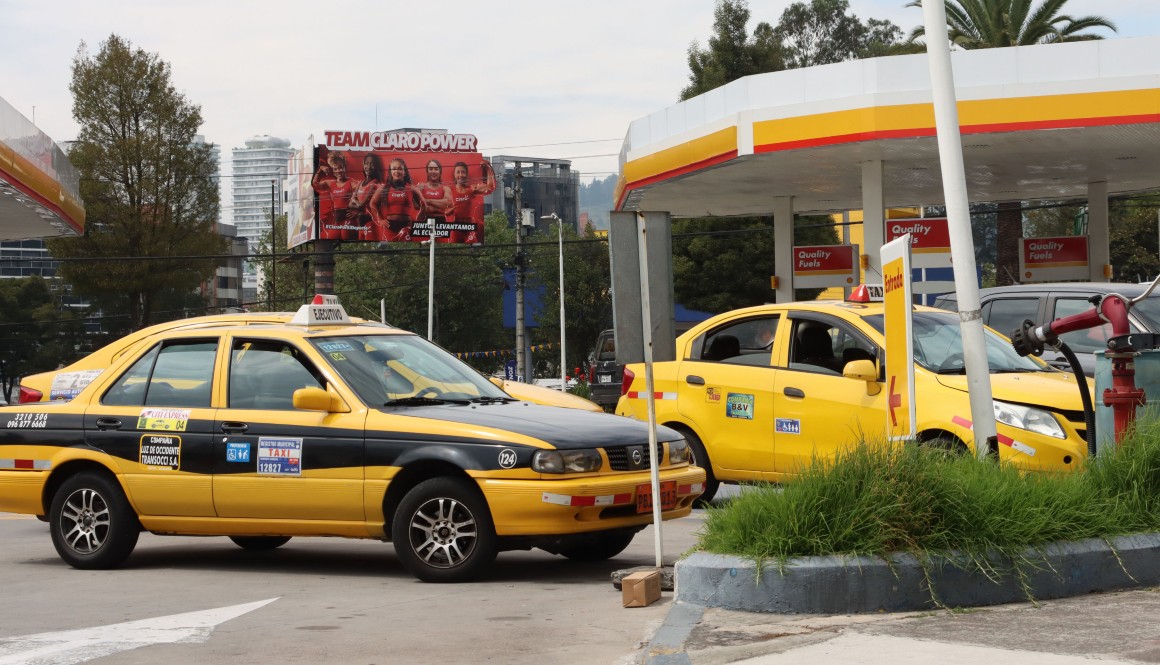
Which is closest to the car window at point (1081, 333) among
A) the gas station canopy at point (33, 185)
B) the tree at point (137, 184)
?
the gas station canopy at point (33, 185)

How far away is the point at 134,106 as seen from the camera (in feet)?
178

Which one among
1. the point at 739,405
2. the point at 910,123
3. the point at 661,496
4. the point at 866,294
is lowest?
the point at 661,496

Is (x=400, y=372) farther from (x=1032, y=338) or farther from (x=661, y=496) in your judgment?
(x=1032, y=338)

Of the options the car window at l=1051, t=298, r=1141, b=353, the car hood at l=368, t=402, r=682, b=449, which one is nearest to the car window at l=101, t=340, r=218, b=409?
the car hood at l=368, t=402, r=682, b=449

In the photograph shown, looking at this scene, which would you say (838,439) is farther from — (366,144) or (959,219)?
(366,144)

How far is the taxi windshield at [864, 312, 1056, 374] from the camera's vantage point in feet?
34.5

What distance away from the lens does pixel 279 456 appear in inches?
347

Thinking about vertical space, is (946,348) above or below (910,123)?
below

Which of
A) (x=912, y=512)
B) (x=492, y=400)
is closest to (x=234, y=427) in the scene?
(x=492, y=400)

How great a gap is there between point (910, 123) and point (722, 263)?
25.8 metres

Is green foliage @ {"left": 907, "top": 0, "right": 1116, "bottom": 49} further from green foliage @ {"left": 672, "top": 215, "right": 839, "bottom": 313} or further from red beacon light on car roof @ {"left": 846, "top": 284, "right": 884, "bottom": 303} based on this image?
red beacon light on car roof @ {"left": 846, "top": 284, "right": 884, "bottom": 303}

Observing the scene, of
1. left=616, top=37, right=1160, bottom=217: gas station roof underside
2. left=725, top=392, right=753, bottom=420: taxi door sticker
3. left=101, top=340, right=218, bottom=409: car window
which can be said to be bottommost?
left=725, top=392, right=753, bottom=420: taxi door sticker

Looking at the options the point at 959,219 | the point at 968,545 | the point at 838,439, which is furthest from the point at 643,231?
the point at 838,439

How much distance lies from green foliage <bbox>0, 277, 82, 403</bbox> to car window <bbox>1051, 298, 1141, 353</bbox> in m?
81.7
